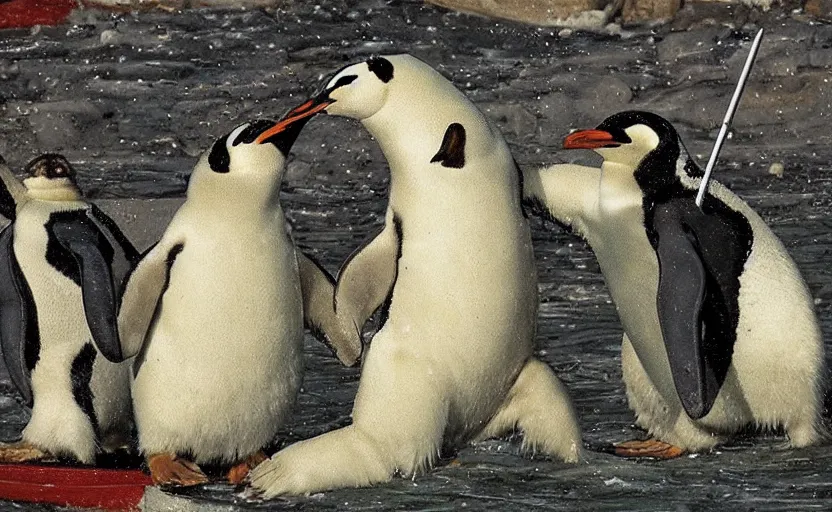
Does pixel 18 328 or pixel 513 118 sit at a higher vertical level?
pixel 513 118

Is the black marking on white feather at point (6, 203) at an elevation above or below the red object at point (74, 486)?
above

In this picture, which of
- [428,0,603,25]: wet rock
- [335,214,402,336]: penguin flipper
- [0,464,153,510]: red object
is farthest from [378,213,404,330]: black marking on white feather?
[428,0,603,25]: wet rock

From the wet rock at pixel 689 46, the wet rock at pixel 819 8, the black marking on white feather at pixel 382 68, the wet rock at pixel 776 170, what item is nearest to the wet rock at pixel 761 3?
the wet rock at pixel 819 8

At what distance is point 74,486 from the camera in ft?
12.6

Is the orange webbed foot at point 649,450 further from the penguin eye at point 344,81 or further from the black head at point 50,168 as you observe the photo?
the black head at point 50,168

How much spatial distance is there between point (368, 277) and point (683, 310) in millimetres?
757

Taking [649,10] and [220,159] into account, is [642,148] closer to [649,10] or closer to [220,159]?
[220,159]

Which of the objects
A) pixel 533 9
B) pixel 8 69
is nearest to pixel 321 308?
pixel 8 69

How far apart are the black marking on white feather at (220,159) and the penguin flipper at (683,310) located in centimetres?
104

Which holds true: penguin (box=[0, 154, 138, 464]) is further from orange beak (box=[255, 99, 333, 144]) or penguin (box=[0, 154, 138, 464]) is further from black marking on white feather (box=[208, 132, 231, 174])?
orange beak (box=[255, 99, 333, 144])

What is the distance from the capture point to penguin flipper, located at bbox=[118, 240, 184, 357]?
387cm

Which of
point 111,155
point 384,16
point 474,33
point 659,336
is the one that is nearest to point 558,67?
point 474,33

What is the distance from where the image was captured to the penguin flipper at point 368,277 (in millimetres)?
3930

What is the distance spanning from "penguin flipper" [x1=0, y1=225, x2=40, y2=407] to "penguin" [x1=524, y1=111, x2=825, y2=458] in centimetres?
128
